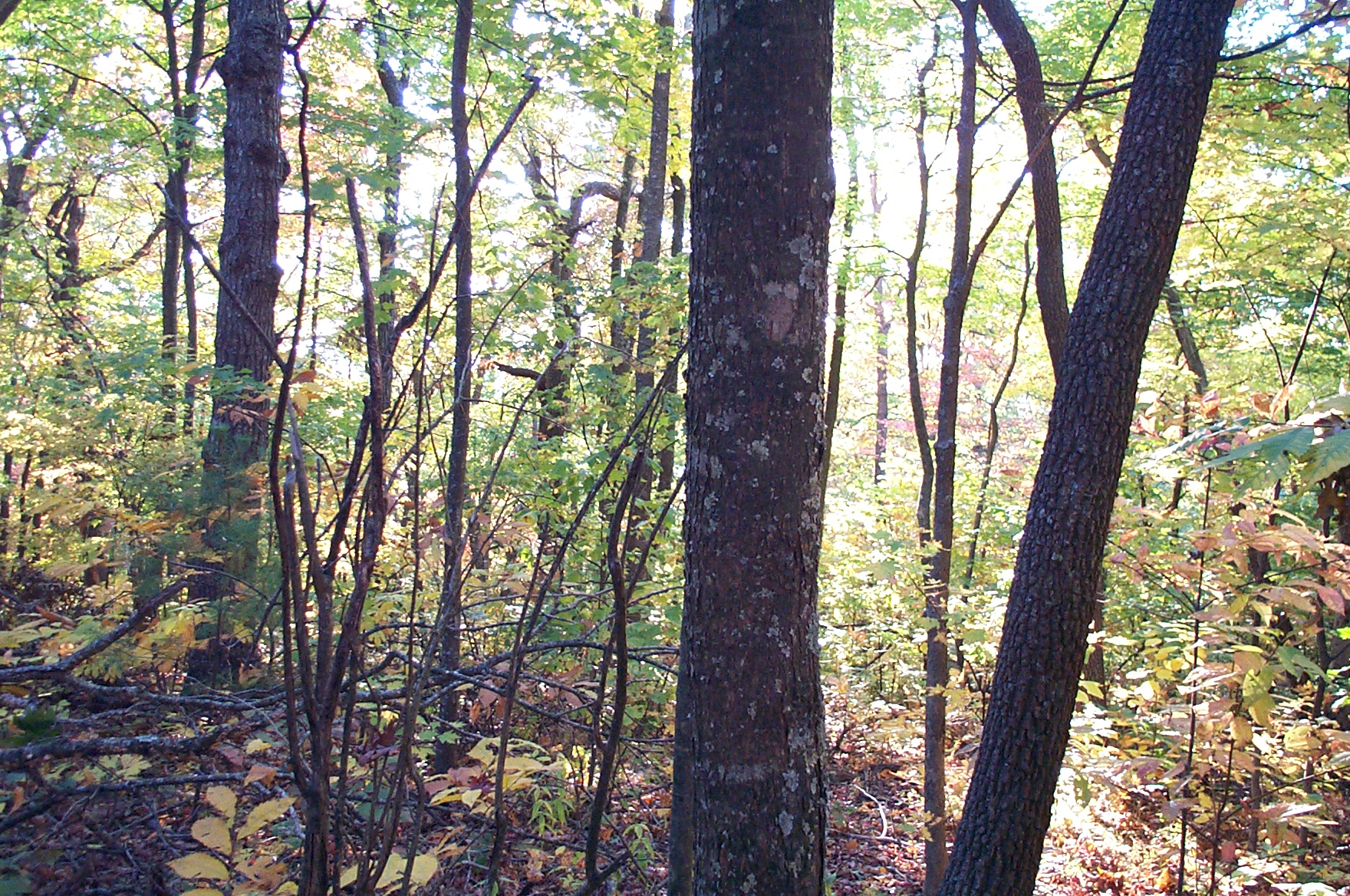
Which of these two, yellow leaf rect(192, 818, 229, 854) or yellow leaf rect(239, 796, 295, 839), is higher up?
yellow leaf rect(239, 796, 295, 839)

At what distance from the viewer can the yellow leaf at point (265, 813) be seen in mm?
1976

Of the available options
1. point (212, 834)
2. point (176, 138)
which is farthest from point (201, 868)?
point (176, 138)

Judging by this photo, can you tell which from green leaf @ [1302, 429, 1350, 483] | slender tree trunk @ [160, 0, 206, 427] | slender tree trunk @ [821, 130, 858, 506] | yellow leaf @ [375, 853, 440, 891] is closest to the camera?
yellow leaf @ [375, 853, 440, 891]

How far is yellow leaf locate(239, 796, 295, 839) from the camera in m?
1.98

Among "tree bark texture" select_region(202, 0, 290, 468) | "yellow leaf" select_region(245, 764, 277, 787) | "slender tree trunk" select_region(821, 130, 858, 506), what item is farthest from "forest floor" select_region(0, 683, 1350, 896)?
"tree bark texture" select_region(202, 0, 290, 468)

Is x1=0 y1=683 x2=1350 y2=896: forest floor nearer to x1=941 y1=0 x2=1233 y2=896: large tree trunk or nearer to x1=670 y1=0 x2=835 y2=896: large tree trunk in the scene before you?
x1=670 y1=0 x2=835 y2=896: large tree trunk

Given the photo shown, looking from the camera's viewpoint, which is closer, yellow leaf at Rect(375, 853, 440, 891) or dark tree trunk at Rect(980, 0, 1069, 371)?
yellow leaf at Rect(375, 853, 440, 891)

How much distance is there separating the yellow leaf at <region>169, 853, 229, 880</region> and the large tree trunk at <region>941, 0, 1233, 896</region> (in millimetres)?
2793

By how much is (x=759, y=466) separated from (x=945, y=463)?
12.7ft

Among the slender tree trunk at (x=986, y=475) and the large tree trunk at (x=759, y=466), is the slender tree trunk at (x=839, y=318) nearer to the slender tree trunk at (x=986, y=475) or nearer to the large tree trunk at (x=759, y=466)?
the slender tree trunk at (x=986, y=475)

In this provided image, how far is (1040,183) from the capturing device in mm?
5156

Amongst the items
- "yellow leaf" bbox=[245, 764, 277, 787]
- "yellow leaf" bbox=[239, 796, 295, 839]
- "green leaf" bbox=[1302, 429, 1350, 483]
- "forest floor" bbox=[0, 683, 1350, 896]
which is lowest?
"forest floor" bbox=[0, 683, 1350, 896]

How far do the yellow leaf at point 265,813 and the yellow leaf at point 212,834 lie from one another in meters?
0.04

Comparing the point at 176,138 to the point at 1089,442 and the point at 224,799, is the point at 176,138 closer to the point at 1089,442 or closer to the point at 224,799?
the point at 224,799
